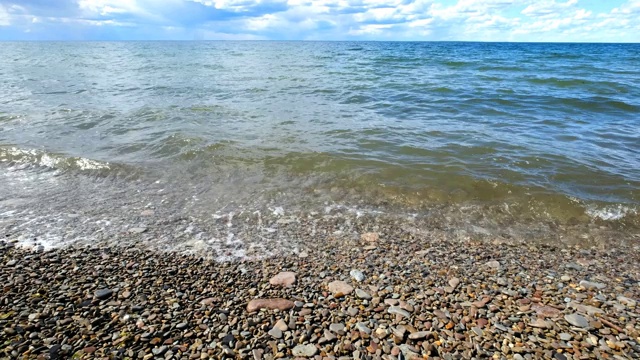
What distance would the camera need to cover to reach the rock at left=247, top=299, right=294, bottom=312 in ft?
13.8

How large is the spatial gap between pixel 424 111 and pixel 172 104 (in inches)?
459

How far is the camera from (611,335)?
3.82 m

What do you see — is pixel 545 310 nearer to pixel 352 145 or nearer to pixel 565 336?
pixel 565 336

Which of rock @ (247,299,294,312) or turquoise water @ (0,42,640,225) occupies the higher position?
turquoise water @ (0,42,640,225)

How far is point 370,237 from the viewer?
617 cm

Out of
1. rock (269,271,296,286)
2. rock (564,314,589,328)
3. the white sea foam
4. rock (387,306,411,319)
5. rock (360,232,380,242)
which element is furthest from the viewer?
the white sea foam

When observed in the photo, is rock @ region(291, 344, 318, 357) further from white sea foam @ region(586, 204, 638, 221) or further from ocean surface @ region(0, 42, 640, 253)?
white sea foam @ region(586, 204, 638, 221)

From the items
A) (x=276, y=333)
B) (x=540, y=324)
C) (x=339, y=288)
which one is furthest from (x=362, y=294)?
(x=540, y=324)

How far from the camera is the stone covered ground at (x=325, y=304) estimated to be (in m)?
3.62

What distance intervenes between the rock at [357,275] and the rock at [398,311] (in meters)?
0.70

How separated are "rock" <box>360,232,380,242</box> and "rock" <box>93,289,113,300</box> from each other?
146 inches

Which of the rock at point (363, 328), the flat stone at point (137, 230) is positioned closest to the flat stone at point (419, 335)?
the rock at point (363, 328)

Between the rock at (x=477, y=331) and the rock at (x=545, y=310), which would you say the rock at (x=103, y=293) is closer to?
the rock at (x=477, y=331)

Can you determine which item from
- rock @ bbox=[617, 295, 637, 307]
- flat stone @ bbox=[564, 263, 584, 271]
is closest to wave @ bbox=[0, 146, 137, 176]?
flat stone @ bbox=[564, 263, 584, 271]
